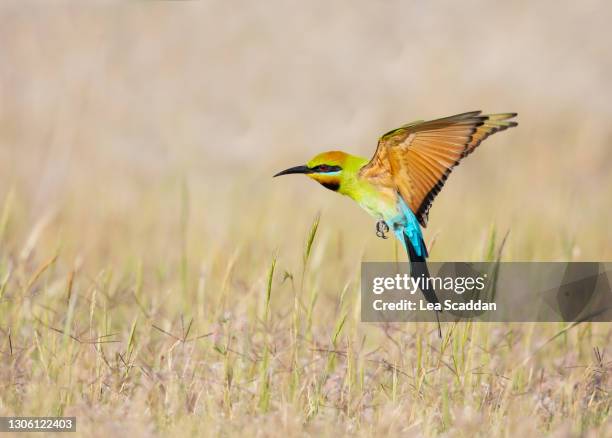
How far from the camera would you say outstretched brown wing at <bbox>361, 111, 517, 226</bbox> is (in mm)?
2447

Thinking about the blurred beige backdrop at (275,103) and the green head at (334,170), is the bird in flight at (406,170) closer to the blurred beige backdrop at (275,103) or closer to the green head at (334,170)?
the green head at (334,170)

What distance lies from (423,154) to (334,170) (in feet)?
0.79

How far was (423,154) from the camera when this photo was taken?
8.23ft

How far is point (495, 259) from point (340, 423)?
765 mm

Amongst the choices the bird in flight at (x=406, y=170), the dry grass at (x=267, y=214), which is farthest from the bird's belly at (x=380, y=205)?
the dry grass at (x=267, y=214)

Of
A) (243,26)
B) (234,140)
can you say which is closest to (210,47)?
(243,26)

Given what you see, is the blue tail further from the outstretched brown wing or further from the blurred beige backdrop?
the blurred beige backdrop

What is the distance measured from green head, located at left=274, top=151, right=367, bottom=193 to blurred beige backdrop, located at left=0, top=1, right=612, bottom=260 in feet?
11.0

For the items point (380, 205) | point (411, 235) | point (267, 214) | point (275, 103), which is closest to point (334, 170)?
point (380, 205)

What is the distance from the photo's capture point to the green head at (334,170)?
100 inches

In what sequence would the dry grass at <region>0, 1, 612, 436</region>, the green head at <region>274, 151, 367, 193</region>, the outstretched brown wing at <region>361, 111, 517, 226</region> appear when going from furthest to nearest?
the dry grass at <region>0, 1, 612, 436</region>
the green head at <region>274, 151, 367, 193</region>
the outstretched brown wing at <region>361, 111, 517, 226</region>

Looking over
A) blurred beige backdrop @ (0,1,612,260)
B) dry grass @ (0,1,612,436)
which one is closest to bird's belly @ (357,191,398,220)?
dry grass @ (0,1,612,436)

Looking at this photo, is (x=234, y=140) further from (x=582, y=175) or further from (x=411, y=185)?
(x=411, y=185)

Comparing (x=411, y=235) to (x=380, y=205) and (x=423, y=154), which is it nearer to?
(x=380, y=205)
